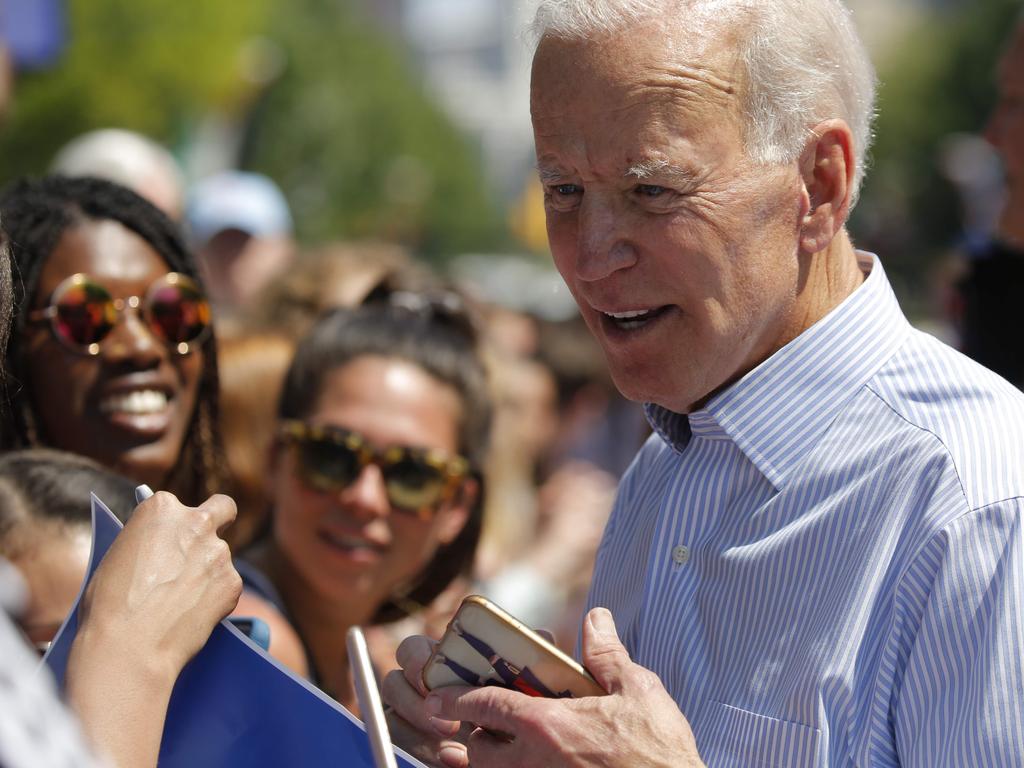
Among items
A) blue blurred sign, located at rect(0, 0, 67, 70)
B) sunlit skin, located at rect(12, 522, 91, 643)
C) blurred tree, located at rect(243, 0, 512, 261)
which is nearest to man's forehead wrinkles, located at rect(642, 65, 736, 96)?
sunlit skin, located at rect(12, 522, 91, 643)

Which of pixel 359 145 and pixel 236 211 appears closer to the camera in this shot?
pixel 236 211

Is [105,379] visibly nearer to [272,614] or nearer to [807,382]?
[272,614]

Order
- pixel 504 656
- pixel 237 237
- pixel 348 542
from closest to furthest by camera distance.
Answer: pixel 504 656 → pixel 348 542 → pixel 237 237

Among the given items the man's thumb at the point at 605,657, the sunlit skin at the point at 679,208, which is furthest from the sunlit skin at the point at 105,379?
the man's thumb at the point at 605,657

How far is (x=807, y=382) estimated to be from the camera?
6.55ft

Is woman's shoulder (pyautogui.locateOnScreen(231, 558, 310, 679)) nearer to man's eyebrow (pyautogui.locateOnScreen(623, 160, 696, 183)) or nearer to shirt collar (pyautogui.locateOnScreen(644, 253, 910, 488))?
shirt collar (pyautogui.locateOnScreen(644, 253, 910, 488))

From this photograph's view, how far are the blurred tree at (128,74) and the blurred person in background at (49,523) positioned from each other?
56.3 ft

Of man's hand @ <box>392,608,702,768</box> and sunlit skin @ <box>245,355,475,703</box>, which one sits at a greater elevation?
man's hand @ <box>392,608,702,768</box>

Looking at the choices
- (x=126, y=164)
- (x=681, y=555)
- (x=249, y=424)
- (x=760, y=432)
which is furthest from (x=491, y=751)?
(x=126, y=164)

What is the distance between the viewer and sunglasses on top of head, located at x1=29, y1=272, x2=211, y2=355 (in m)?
2.91

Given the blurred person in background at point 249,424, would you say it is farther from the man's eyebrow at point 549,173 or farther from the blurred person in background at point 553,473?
the man's eyebrow at point 549,173

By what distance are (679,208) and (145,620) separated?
94 centimetres

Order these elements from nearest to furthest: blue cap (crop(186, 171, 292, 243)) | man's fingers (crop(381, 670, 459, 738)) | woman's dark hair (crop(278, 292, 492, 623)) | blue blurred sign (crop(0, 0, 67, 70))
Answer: man's fingers (crop(381, 670, 459, 738)) → woman's dark hair (crop(278, 292, 492, 623)) → blue blurred sign (crop(0, 0, 67, 70)) → blue cap (crop(186, 171, 292, 243))

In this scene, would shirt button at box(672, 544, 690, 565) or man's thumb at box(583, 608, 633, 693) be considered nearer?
man's thumb at box(583, 608, 633, 693)
